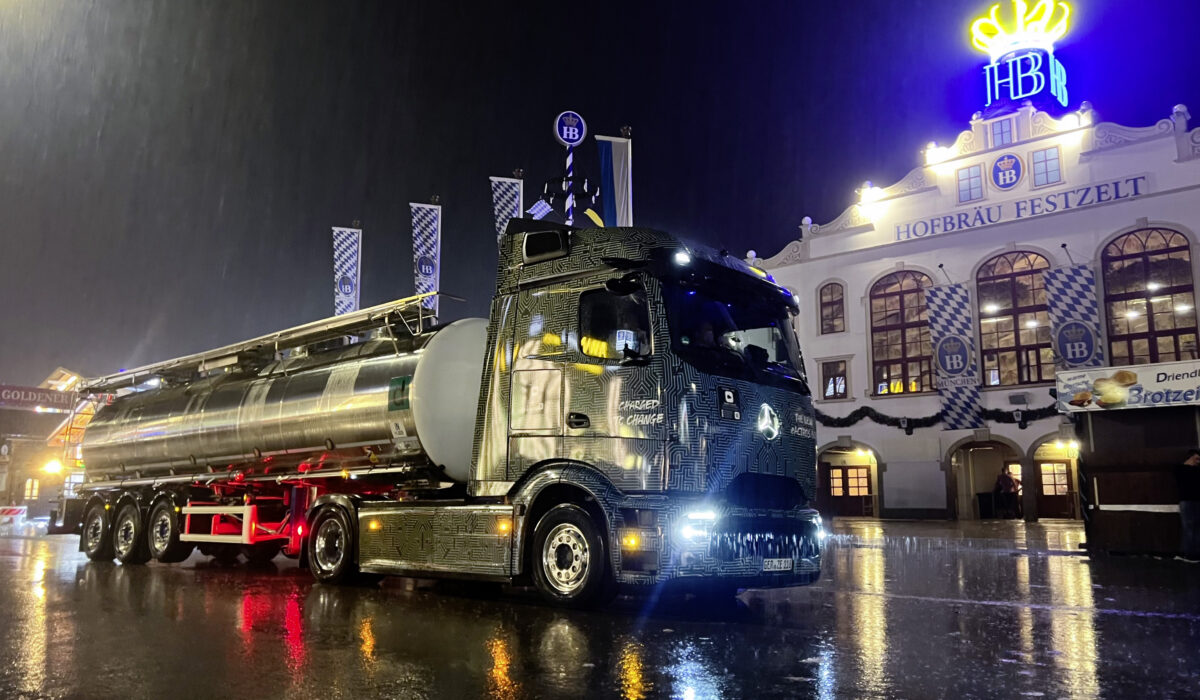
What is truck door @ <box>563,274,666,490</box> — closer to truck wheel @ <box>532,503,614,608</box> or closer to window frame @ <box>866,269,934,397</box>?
truck wheel @ <box>532,503,614,608</box>

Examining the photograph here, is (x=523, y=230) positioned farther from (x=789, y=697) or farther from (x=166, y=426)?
(x=166, y=426)

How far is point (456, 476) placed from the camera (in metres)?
9.69

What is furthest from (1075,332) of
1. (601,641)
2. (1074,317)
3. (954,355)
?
(601,641)

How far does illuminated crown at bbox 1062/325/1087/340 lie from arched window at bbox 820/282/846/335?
763 centimetres

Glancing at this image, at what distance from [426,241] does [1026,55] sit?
2210 cm

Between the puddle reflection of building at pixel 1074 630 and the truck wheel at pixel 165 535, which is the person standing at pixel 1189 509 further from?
the truck wheel at pixel 165 535

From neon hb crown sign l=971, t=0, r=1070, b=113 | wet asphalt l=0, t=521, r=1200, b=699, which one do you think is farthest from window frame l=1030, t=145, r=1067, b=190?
wet asphalt l=0, t=521, r=1200, b=699

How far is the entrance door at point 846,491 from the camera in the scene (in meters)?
33.2

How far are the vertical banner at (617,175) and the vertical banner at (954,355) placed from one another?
1398 cm

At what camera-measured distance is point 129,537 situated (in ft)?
46.0

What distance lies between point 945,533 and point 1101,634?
15917 mm

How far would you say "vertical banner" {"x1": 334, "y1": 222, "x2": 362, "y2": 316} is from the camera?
31.9 m

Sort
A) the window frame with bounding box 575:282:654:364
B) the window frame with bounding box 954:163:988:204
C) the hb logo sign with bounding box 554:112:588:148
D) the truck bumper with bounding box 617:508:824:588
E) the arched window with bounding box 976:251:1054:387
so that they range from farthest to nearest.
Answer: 1. the window frame with bounding box 954:163:988:204
2. the arched window with bounding box 976:251:1054:387
3. the hb logo sign with bounding box 554:112:588:148
4. the window frame with bounding box 575:282:654:364
5. the truck bumper with bounding box 617:508:824:588

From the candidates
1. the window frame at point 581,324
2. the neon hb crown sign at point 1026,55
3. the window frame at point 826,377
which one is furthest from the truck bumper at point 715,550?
the neon hb crown sign at point 1026,55
